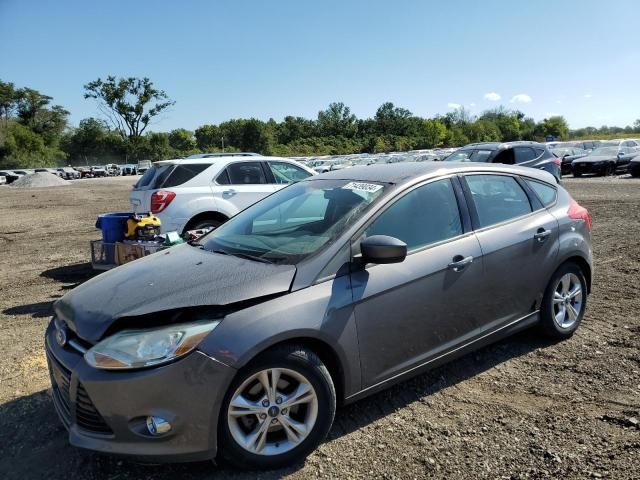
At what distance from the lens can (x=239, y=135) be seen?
9269cm

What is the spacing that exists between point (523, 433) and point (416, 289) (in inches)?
42.3

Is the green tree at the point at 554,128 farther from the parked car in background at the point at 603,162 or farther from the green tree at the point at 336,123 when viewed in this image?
the parked car in background at the point at 603,162

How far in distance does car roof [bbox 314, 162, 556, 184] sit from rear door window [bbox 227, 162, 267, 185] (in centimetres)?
405

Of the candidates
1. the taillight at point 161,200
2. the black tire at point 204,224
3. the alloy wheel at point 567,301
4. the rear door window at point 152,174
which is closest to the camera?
the alloy wheel at point 567,301

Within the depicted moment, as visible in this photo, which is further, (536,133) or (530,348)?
(536,133)

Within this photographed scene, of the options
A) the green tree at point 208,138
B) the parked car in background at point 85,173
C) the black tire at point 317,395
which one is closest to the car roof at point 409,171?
the black tire at point 317,395

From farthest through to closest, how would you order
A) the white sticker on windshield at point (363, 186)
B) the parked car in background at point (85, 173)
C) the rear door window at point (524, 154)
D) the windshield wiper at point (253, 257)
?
1. the parked car in background at point (85, 173)
2. the rear door window at point (524, 154)
3. the white sticker on windshield at point (363, 186)
4. the windshield wiper at point (253, 257)

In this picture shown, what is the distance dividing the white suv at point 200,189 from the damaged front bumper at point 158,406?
500 cm

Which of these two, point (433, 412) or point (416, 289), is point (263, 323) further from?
point (433, 412)

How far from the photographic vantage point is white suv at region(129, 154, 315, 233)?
737 cm

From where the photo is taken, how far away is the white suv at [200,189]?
737cm

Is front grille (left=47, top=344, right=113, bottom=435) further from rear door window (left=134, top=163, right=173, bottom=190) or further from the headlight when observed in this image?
rear door window (left=134, top=163, right=173, bottom=190)

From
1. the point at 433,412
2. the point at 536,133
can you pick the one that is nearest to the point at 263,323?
the point at 433,412

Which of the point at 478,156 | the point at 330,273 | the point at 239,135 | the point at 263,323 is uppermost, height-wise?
the point at 239,135
